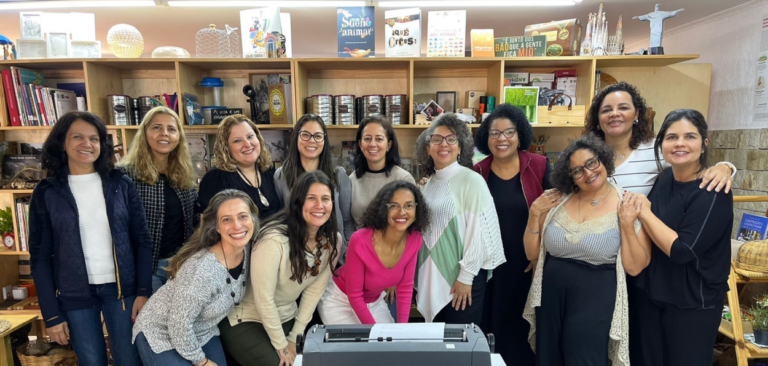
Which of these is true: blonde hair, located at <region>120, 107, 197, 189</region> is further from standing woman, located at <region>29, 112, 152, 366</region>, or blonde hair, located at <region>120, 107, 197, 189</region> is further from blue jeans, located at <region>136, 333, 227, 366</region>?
blue jeans, located at <region>136, 333, 227, 366</region>

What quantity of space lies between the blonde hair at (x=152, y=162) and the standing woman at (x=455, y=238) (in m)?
1.29

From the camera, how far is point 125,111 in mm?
2963

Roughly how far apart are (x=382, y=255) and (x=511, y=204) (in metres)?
0.72

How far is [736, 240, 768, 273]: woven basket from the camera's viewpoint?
6.47 feet

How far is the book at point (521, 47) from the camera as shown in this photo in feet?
9.51

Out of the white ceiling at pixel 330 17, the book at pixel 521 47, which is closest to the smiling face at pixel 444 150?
the book at pixel 521 47

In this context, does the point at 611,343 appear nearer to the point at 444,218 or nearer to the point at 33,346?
the point at 444,218

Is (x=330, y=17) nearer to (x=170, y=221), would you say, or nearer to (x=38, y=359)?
(x=170, y=221)

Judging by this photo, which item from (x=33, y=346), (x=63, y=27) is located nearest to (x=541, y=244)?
(x=33, y=346)

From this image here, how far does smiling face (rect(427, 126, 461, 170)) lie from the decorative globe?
97.2 inches

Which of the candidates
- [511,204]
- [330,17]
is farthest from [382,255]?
[330,17]

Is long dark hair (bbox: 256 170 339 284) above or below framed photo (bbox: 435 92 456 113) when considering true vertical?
below

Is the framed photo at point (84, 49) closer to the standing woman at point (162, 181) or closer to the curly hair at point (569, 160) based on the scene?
the standing woman at point (162, 181)

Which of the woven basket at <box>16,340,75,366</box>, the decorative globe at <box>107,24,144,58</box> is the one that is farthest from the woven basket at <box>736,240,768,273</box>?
the decorative globe at <box>107,24,144,58</box>
